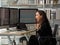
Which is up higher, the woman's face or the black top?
the woman's face

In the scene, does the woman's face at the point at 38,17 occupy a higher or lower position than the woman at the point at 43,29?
higher

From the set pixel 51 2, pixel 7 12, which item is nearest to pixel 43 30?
pixel 51 2

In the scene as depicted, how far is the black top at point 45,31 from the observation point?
215 cm

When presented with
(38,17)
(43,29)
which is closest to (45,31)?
(43,29)

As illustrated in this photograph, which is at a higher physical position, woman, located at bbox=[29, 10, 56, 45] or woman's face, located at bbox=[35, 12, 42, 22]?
woman's face, located at bbox=[35, 12, 42, 22]

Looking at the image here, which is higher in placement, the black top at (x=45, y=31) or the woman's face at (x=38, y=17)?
the woman's face at (x=38, y=17)

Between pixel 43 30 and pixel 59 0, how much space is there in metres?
0.53

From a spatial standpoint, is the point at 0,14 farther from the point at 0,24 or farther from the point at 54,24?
the point at 54,24

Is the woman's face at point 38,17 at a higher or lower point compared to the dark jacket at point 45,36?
higher

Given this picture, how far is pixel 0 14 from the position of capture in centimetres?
216

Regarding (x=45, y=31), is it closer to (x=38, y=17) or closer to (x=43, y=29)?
(x=43, y=29)

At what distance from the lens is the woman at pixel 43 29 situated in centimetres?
215

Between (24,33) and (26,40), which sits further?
(26,40)

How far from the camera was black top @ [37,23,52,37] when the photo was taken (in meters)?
2.15
